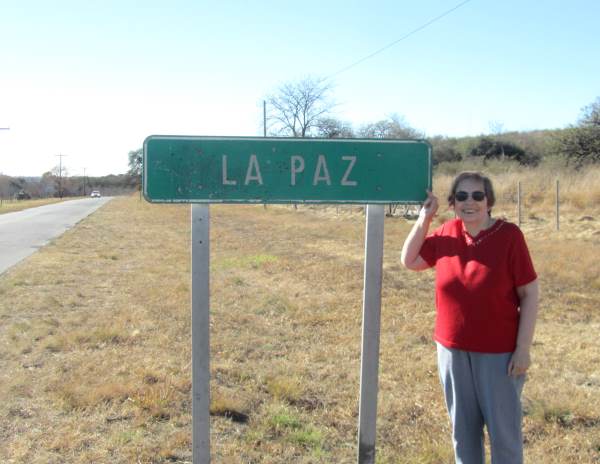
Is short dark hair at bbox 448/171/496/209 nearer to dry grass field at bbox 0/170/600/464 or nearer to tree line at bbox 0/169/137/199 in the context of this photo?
dry grass field at bbox 0/170/600/464

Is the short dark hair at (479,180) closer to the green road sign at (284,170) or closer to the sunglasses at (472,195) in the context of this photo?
the sunglasses at (472,195)

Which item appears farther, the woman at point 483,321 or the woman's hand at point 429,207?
the woman's hand at point 429,207

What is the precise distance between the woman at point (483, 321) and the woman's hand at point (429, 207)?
0.09 meters

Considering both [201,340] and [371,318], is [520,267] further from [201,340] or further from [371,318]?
[201,340]

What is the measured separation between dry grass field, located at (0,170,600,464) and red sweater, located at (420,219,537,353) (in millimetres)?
1139

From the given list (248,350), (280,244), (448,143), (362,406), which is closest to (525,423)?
(362,406)

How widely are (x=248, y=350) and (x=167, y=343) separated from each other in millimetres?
754

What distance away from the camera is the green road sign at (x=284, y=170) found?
2717 mm

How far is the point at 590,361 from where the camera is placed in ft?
16.9

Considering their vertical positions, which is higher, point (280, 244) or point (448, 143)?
point (448, 143)

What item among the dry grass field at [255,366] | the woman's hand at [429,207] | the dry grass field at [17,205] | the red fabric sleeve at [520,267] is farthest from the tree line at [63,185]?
the red fabric sleeve at [520,267]

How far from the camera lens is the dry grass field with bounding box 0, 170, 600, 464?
354 centimetres

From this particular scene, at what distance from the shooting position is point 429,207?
2.73m

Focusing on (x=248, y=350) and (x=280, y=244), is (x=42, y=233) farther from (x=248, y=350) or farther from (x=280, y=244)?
(x=248, y=350)
